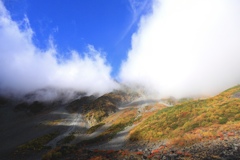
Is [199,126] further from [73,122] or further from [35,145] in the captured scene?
[73,122]

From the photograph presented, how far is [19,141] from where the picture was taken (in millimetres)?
114000

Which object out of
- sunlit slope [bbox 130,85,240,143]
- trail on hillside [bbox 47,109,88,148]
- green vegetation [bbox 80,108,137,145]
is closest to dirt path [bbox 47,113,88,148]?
trail on hillside [bbox 47,109,88,148]

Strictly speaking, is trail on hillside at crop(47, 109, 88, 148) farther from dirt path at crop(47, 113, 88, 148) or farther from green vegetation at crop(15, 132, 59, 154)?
green vegetation at crop(15, 132, 59, 154)

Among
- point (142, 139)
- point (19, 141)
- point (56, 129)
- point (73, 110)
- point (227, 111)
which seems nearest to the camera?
point (227, 111)

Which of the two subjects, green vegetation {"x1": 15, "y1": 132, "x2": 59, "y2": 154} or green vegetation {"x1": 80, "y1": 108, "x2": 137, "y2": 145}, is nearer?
green vegetation {"x1": 80, "y1": 108, "x2": 137, "y2": 145}

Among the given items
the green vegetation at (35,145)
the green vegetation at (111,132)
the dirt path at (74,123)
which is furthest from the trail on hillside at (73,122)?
the green vegetation at (111,132)

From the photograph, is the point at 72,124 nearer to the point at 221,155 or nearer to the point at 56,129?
the point at 56,129

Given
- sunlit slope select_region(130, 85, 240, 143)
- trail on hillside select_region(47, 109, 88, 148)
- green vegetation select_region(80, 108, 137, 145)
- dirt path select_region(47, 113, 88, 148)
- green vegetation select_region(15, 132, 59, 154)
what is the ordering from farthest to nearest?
trail on hillside select_region(47, 109, 88, 148) < dirt path select_region(47, 113, 88, 148) < green vegetation select_region(15, 132, 59, 154) < green vegetation select_region(80, 108, 137, 145) < sunlit slope select_region(130, 85, 240, 143)

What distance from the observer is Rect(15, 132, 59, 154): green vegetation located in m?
88.0

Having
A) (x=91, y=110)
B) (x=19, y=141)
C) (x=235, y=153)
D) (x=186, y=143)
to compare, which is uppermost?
(x=91, y=110)

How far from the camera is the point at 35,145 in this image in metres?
97.8

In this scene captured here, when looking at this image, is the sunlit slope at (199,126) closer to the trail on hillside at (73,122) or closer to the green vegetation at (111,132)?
the green vegetation at (111,132)

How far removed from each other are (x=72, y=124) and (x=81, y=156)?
11061 centimetres

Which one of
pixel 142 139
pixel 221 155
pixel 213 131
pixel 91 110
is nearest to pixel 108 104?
pixel 91 110
